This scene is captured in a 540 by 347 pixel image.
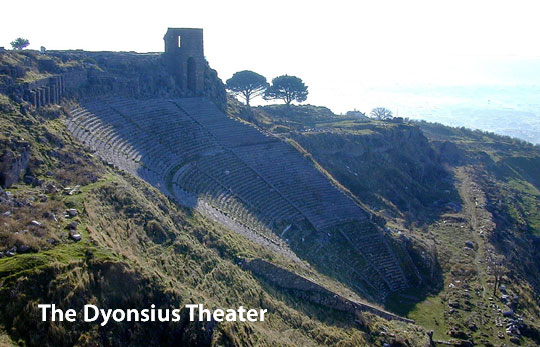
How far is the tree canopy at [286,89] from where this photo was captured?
186 ft

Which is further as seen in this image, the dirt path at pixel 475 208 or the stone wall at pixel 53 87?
the dirt path at pixel 475 208

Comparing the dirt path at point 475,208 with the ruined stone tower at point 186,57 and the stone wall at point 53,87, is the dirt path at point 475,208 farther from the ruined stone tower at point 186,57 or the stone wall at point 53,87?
the stone wall at point 53,87

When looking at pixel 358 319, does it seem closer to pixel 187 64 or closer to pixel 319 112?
pixel 187 64

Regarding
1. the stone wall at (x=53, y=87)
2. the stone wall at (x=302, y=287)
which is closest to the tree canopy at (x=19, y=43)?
the stone wall at (x=53, y=87)

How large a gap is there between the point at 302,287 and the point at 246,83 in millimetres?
36696

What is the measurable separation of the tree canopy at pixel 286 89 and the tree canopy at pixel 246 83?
7.16 ft

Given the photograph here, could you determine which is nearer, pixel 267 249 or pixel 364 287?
pixel 267 249

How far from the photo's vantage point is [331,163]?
40938 mm

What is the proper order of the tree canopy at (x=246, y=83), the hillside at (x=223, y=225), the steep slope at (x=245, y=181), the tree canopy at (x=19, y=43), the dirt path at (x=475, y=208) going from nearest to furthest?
the hillside at (x=223, y=225), the steep slope at (x=245, y=181), the dirt path at (x=475, y=208), the tree canopy at (x=19, y=43), the tree canopy at (x=246, y=83)

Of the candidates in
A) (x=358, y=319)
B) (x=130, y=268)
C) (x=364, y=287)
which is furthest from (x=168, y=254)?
(x=364, y=287)

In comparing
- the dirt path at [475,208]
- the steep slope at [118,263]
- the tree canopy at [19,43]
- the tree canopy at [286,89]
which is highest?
the tree canopy at [19,43]

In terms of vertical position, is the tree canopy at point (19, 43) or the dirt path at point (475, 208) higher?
the tree canopy at point (19, 43)

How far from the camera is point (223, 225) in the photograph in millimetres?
23234

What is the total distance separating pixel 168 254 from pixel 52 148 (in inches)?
336
